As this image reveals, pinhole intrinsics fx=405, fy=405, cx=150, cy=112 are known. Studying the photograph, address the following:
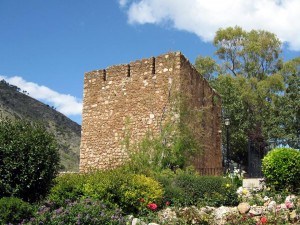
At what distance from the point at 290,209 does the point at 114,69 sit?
29.7ft

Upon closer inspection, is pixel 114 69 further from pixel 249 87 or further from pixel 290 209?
pixel 249 87

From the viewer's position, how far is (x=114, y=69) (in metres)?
16.2

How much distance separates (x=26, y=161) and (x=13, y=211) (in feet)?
5.18

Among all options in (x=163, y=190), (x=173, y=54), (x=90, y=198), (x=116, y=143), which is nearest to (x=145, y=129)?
(x=116, y=143)

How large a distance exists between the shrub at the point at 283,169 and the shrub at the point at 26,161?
629cm

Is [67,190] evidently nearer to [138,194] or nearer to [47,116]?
[138,194]

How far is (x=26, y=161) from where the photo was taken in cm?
980

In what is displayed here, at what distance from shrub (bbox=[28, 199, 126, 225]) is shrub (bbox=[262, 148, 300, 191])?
5307 millimetres

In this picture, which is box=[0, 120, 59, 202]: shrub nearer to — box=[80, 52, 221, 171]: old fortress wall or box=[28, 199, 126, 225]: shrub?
box=[28, 199, 126, 225]: shrub

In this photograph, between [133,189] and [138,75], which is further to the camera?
[138,75]

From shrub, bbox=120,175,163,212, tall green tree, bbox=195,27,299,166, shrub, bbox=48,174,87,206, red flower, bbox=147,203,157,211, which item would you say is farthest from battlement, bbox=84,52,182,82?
tall green tree, bbox=195,27,299,166

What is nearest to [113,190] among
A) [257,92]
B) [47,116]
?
[257,92]

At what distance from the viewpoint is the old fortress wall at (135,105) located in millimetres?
14773

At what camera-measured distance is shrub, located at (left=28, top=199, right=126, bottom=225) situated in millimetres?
8250
